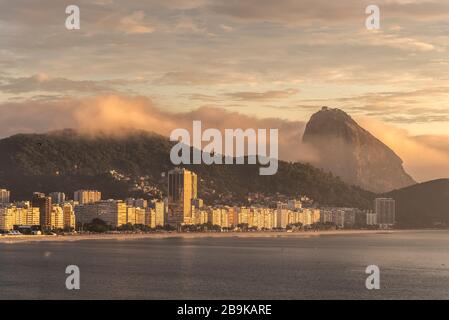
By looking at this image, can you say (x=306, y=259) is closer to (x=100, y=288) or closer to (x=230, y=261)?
(x=230, y=261)

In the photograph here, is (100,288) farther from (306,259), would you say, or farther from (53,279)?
(306,259)

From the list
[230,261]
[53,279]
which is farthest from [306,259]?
[53,279]
